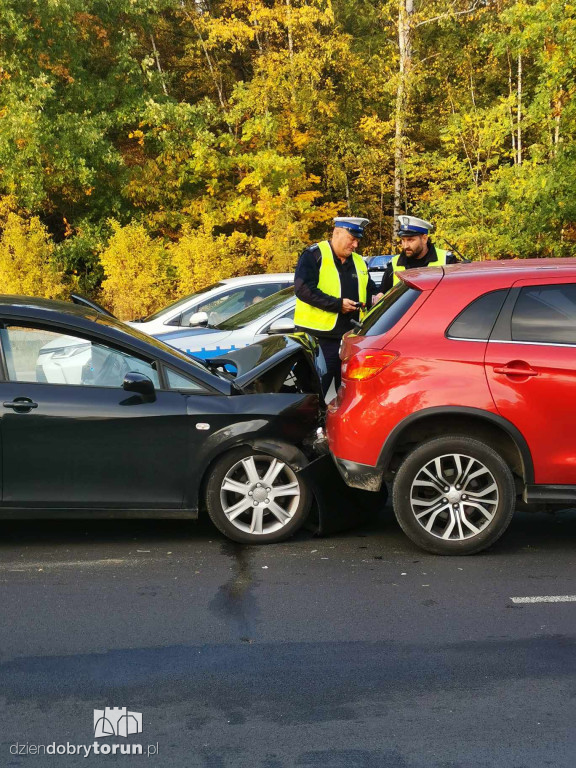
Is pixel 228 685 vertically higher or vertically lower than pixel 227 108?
lower

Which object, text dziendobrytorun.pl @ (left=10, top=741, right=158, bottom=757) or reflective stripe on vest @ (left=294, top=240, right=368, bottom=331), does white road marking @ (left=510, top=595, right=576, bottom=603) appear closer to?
text dziendobrytorun.pl @ (left=10, top=741, right=158, bottom=757)

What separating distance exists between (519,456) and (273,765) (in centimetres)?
296

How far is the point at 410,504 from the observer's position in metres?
5.89

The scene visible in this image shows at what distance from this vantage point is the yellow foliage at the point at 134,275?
70.3 ft

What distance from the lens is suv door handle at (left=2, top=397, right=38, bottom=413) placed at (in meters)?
5.82

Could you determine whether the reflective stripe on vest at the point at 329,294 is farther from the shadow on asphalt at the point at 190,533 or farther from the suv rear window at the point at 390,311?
the shadow on asphalt at the point at 190,533

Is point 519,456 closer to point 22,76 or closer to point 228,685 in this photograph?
point 228,685

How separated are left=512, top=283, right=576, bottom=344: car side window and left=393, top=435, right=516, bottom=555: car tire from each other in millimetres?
730

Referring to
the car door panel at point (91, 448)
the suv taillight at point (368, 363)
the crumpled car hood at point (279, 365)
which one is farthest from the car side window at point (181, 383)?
the suv taillight at point (368, 363)

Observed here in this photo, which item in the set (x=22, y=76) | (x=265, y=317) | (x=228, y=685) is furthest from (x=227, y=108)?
(x=228, y=685)

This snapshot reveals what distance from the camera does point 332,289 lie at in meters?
7.94

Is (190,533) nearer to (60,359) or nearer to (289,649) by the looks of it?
(60,359)

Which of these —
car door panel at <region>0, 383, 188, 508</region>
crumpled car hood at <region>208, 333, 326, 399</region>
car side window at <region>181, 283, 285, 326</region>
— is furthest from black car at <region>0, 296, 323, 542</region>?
car side window at <region>181, 283, 285, 326</region>

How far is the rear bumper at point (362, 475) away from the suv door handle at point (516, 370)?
0.94 metres
